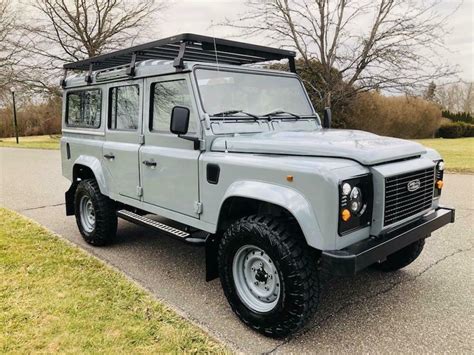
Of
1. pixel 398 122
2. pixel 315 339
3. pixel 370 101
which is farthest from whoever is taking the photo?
pixel 398 122

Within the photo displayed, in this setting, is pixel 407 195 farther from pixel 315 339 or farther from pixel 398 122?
pixel 398 122

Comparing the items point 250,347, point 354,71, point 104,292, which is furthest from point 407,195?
point 354,71

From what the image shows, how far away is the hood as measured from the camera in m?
2.84

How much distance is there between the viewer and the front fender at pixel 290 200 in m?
2.63

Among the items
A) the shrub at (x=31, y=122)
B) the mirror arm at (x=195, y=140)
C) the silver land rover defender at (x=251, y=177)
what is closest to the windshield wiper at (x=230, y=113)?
the silver land rover defender at (x=251, y=177)

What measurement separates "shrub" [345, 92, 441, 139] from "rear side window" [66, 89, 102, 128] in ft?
54.4

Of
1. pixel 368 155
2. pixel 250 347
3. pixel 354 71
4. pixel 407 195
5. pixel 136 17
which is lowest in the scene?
pixel 250 347

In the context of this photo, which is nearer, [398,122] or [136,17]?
→ [136,17]

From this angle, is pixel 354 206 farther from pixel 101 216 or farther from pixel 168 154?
pixel 101 216

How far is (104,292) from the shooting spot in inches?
146

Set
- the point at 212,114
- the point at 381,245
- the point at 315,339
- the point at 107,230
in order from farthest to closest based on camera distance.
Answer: the point at 107,230 < the point at 212,114 < the point at 315,339 < the point at 381,245

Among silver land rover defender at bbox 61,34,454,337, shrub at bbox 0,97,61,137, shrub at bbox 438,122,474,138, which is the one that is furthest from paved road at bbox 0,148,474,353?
shrub at bbox 0,97,61,137

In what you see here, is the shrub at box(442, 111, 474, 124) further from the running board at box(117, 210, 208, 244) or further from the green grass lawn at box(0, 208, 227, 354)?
the green grass lawn at box(0, 208, 227, 354)

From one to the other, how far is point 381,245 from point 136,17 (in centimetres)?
2347
